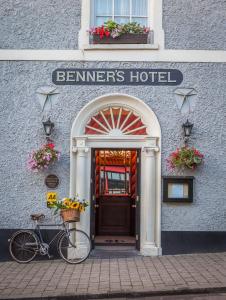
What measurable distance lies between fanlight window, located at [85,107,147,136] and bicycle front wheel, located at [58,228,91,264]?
226 cm

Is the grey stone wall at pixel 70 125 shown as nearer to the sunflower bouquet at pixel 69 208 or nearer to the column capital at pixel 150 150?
the column capital at pixel 150 150

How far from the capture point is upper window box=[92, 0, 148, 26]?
10.1 meters

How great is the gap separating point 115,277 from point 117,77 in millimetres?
4323

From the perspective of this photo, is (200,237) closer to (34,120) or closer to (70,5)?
(34,120)

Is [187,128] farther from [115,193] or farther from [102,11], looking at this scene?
[115,193]

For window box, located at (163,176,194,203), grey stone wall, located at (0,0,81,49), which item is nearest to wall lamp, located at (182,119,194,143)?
window box, located at (163,176,194,203)

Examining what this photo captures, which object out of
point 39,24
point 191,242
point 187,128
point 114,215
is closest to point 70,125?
point 39,24

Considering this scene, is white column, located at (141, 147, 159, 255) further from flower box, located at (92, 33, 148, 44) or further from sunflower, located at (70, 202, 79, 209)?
flower box, located at (92, 33, 148, 44)

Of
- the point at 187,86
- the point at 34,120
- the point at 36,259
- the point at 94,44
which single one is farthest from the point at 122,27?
the point at 36,259

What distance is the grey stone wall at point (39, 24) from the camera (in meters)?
9.65

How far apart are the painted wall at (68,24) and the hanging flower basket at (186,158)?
231 centimetres

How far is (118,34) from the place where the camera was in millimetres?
9625

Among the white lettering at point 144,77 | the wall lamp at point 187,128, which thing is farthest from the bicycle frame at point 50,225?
the white lettering at point 144,77

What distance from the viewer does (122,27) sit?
9680mm
